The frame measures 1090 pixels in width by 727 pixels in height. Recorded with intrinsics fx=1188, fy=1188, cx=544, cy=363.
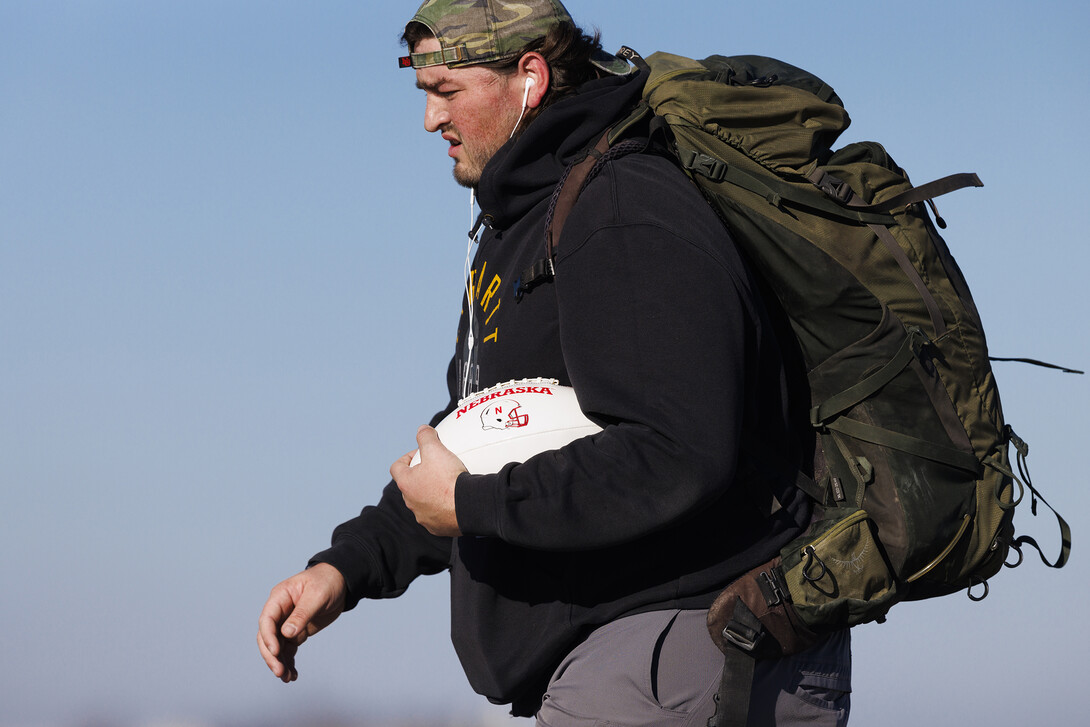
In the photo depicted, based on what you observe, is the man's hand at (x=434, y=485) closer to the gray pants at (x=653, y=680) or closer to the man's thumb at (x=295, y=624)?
the gray pants at (x=653, y=680)

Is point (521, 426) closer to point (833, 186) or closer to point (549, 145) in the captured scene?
point (549, 145)

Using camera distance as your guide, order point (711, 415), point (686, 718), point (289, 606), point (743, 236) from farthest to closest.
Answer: point (289, 606) → point (743, 236) → point (686, 718) → point (711, 415)

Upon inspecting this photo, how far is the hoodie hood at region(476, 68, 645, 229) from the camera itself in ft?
10.6

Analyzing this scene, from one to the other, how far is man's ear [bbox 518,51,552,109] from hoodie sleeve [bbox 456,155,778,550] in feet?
2.70

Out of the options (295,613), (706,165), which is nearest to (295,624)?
(295,613)

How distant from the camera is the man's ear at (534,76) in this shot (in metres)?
3.54

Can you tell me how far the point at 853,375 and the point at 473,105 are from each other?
1383mm

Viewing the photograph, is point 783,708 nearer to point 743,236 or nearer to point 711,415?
point 711,415

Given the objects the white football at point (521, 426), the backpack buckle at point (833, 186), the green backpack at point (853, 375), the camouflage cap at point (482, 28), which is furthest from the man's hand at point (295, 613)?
the backpack buckle at point (833, 186)

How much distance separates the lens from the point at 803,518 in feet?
9.95

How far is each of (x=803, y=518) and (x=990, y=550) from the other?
0.51 m

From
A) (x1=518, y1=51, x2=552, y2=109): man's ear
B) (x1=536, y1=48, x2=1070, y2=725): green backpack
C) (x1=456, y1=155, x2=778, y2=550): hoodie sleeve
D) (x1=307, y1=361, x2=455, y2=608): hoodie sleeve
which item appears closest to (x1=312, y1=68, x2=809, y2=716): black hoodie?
(x1=456, y1=155, x2=778, y2=550): hoodie sleeve

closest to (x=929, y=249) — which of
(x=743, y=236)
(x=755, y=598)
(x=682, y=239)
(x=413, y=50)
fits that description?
(x=743, y=236)

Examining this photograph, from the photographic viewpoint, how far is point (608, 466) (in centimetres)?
268
